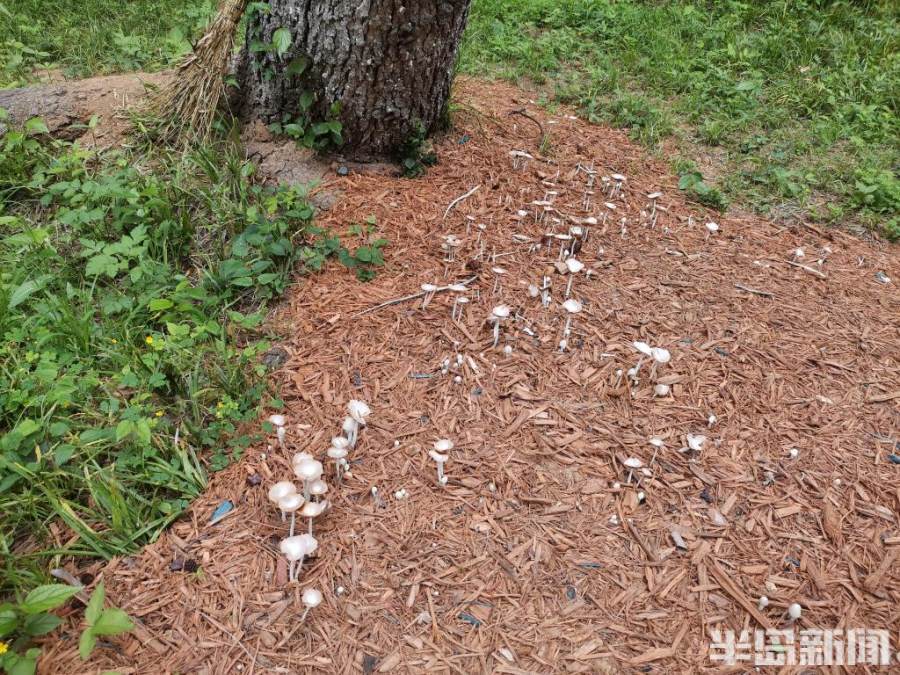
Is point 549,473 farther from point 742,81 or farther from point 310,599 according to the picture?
point 742,81

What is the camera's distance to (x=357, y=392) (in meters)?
2.87

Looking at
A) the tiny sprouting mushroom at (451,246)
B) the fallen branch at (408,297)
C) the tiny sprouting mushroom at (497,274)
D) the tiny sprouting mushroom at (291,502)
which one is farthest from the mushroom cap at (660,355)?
the tiny sprouting mushroom at (291,502)

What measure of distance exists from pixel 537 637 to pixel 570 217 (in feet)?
9.57

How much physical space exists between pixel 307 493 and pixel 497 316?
4.59 feet

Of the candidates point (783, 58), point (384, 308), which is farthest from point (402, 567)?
point (783, 58)

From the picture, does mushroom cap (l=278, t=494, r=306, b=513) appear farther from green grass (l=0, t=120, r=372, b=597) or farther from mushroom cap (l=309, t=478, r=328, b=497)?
green grass (l=0, t=120, r=372, b=597)

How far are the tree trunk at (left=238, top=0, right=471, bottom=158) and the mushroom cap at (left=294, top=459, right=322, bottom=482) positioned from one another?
108 inches

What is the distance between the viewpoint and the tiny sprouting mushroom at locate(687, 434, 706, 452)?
2637mm

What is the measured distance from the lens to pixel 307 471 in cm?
221

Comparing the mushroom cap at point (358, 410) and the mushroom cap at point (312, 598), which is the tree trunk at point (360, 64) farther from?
the mushroom cap at point (312, 598)

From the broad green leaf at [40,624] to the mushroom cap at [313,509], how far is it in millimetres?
876

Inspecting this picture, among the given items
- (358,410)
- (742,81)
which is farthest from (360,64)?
(742,81)

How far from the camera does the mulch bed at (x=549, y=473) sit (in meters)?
2.05

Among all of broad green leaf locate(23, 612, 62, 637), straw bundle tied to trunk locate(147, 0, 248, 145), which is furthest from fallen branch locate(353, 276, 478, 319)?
straw bundle tied to trunk locate(147, 0, 248, 145)
